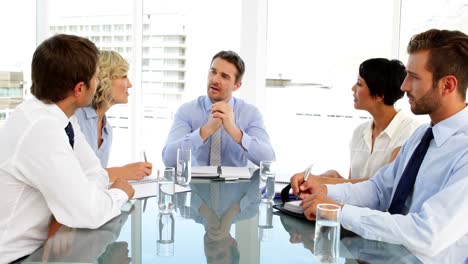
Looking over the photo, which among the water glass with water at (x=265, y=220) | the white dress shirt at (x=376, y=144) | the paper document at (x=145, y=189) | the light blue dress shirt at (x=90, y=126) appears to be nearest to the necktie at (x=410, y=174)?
the water glass with water at (x=265, y=220)

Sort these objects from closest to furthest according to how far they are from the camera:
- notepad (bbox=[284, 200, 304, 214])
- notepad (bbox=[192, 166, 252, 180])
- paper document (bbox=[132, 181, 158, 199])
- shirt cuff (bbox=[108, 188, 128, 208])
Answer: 1. shirt cuff (bbox=[108, 188, 128, 208])
2. notepad (bbox=[284, 200, 304, 214])
3. paper document (bbox=[132, 181, 158, 199])
4. notepad (bbox=[192, 166, 252, 180])

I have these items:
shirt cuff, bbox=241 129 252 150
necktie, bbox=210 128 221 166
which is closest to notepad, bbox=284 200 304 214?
shirt cuff, bbox=241 129 252 150

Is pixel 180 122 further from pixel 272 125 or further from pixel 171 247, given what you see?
pixel 171 247

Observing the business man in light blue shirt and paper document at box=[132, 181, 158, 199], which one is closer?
the business man in light blue shirt

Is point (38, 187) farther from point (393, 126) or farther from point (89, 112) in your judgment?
point (393, 126)

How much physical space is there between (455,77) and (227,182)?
1.15 m

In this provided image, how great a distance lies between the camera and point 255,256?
4.29 ft

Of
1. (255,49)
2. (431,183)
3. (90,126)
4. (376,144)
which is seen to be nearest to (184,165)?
(90,126)

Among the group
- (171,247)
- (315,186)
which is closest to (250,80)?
(315,186)

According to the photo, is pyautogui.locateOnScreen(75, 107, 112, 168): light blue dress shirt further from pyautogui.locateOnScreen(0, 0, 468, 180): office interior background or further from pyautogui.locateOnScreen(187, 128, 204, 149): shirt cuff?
pyautogui.locateOnScreen(0, 0, 468, 180): office interior background

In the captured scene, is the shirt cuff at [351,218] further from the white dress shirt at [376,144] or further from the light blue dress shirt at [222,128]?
the light blue dress shirt at [222,128]

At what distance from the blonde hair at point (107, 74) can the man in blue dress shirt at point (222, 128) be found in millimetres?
476

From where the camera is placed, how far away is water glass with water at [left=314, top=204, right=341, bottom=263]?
1.25 metres

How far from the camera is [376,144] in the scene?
8.44 feet
